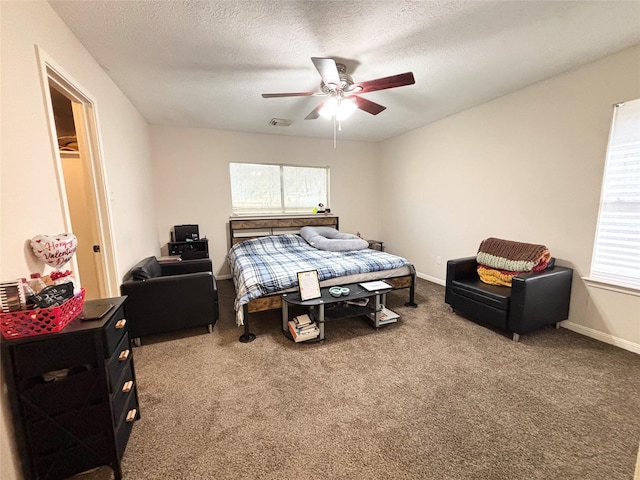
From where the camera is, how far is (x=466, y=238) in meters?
3.73

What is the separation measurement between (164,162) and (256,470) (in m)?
4.28

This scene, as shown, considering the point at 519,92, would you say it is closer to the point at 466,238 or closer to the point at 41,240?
the point at 466,238

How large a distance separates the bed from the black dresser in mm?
1319

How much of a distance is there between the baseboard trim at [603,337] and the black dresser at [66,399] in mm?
3803

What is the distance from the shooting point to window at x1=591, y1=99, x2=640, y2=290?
2.24m

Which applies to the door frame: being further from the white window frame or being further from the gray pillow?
the white window frame

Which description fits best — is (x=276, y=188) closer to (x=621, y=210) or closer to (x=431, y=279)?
(x=431, y=279)

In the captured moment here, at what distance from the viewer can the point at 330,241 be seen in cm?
396

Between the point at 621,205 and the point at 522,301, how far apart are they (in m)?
1.22

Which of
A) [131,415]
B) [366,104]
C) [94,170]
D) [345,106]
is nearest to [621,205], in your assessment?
[366,104]

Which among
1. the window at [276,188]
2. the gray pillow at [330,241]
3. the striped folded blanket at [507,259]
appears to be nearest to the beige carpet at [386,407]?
the striped folded blanket at [507,259]

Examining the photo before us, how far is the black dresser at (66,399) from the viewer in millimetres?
1116

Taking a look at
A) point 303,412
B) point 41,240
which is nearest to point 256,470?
point 303,412

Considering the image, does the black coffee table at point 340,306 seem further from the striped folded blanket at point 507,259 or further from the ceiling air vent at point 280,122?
the ceiling air vent at point 280,122
